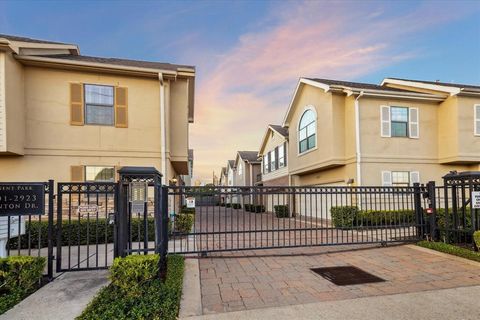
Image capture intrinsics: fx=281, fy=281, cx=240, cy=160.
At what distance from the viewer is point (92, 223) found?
9219 mm

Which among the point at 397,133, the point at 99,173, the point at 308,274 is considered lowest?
the point at 308,274

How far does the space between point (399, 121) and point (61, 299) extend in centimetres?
1466

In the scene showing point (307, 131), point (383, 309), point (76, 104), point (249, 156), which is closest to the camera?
point (383, 309)

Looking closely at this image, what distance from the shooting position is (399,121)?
45.0 ft

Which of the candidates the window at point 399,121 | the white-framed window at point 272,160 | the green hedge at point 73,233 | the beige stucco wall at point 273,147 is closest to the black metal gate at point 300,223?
the green hedge at point 73,233

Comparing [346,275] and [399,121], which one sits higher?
[399,121]

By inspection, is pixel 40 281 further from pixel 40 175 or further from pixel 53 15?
pixel 53 15

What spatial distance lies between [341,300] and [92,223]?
8061 mm

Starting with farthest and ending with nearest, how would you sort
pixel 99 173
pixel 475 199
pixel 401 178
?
pixel 401 178, pixel 99 173, pixel 475 199

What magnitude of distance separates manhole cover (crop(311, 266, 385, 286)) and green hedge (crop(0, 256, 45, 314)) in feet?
17.0

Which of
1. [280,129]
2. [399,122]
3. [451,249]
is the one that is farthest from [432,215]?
[280,129]

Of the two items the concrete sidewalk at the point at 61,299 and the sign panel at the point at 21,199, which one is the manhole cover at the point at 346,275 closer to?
the concrete sidewalk at the point at 61,299

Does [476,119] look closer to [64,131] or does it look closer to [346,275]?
[346,275]

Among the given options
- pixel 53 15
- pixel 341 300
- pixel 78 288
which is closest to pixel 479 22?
pixel 341 300
